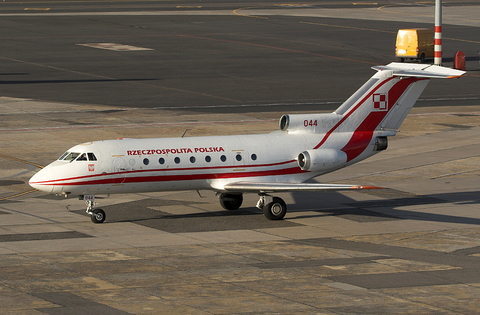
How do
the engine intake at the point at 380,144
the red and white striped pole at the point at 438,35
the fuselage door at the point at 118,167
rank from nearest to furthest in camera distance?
the fuselage door at the point at 118,167, the engine intake at the point at 380,144, the red and white striped pole at the point at 438,35

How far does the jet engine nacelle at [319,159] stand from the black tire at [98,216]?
8.06 metres

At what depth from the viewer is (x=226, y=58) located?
260 feet

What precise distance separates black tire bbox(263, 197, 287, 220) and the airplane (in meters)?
0.04

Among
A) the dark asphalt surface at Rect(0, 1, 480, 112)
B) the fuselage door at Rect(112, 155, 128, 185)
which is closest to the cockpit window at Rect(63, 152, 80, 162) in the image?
the fuselage door at Rect(112, 155, 128, 185)

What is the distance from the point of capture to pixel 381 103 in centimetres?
3356

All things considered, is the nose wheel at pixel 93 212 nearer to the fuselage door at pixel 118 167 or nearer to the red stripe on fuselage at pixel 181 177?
the red stripe on fuselage at pixel 181 177

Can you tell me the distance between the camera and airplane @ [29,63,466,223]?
2992 cm

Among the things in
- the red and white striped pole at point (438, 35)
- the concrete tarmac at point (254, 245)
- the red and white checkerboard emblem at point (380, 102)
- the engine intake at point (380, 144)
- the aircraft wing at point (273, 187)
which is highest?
the red and white striped pole at point (438, 35)

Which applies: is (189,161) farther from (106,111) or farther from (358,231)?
(106,111)

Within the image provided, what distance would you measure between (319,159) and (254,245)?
235 inches

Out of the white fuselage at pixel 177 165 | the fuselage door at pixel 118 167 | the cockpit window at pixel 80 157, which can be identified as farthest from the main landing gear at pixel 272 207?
the cockpit window at pixel 80 157

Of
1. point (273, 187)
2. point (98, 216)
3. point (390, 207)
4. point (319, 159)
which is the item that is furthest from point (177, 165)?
point (390, 207)

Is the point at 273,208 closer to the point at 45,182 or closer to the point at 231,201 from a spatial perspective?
the point at 231,201

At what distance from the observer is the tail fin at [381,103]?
3297 centimetres
